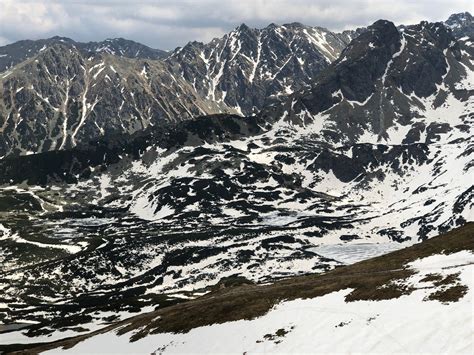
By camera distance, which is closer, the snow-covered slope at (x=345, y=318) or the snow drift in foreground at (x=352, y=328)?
the snow drift in foreground at (x=352, y=328)

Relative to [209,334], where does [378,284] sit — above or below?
above

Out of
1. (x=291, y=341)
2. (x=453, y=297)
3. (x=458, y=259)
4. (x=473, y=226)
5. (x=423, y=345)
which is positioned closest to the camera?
(x=423, y=345)

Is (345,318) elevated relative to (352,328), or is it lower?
lower

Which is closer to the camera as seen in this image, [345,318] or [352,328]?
[352,328]

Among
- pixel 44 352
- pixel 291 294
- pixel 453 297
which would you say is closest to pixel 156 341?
pixel 291 294

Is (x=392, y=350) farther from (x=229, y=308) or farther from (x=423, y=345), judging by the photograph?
(x=229, y=308)

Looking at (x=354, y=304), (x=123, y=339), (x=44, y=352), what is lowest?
(x=44, y=352)

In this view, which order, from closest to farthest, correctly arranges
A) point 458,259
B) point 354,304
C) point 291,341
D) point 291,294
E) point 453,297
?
point 453,297
point 291,341
point 354,304
point 458,259
point 291,294

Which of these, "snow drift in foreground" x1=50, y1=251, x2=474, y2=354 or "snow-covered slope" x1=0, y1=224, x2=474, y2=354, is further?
"snow-covered slope" x1=0, y1=224, x2=474, y2=354
